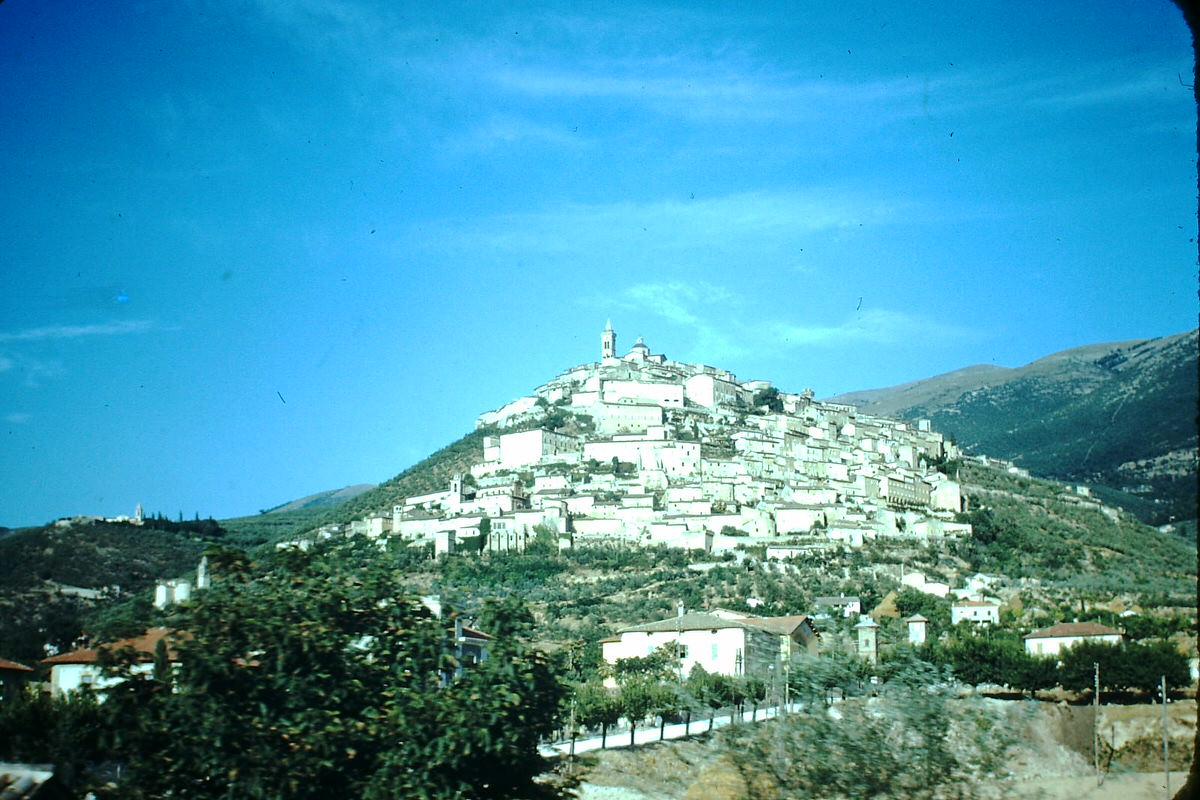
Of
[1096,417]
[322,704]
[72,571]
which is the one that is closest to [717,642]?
[322,704]

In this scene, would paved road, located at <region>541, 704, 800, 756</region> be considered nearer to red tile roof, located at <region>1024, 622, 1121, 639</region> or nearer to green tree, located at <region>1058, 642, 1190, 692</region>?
green tree, located at <region>1058, 642, 1190, 692</region>

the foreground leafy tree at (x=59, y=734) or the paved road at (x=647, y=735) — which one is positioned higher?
the foreground leafy tree at (x=59, y=734)

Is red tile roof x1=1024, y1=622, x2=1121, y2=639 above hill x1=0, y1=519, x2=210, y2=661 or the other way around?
the other way around

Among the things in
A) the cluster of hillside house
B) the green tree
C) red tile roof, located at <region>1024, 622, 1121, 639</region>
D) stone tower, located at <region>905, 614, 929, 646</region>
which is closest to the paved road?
the green tree

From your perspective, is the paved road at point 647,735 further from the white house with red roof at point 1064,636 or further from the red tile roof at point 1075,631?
the red tile roof at point 1075,631

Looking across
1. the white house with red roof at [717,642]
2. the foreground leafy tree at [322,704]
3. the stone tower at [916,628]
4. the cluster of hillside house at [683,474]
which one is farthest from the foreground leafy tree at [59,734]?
the cluster of hillside house at [683,474]

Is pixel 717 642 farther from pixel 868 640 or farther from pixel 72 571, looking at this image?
pixel 72 571
